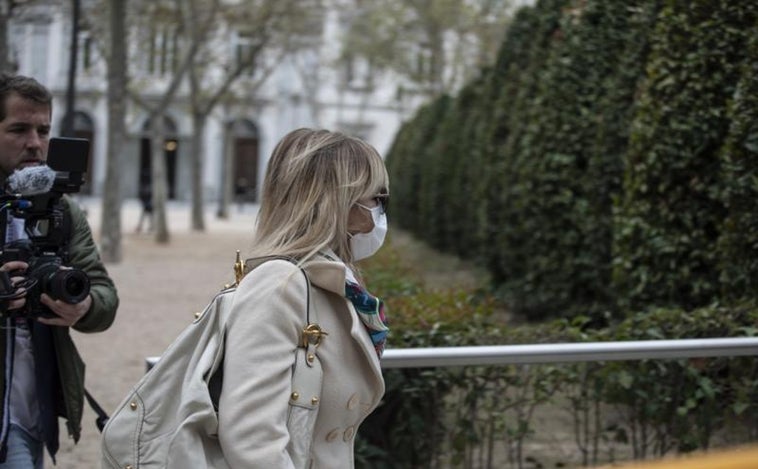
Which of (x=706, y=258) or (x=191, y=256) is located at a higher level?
(x=706, y=258)

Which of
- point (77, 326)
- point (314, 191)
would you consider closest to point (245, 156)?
point (77, 326)

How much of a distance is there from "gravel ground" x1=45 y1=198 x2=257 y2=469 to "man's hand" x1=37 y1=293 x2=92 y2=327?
53 cm

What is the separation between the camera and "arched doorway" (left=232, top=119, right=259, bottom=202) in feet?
204

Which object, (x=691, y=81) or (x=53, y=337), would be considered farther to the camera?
(x=691, y=81)

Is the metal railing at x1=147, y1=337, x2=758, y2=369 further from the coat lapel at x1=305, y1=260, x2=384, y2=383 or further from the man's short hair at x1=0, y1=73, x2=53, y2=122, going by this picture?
the man's short hair at x1=0, y1=73, x2=53, y2=122

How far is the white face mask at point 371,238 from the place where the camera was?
260 centimetres

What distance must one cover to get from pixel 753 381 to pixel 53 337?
2995mm

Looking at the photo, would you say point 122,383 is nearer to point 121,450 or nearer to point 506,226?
point 506,226

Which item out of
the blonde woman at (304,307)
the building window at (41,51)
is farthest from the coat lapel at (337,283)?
the building window at (41,51)

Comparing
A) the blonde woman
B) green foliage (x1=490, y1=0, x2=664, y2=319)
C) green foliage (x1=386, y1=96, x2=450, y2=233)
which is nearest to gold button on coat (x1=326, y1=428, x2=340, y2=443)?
the blonde woman

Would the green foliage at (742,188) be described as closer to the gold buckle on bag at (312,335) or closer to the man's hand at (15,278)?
the gold buckle on bag at (312,335)

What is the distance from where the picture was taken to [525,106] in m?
12.5

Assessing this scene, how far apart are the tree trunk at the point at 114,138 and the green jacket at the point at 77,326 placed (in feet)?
59.9

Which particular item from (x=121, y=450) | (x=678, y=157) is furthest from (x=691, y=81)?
(x=121, y=450)
